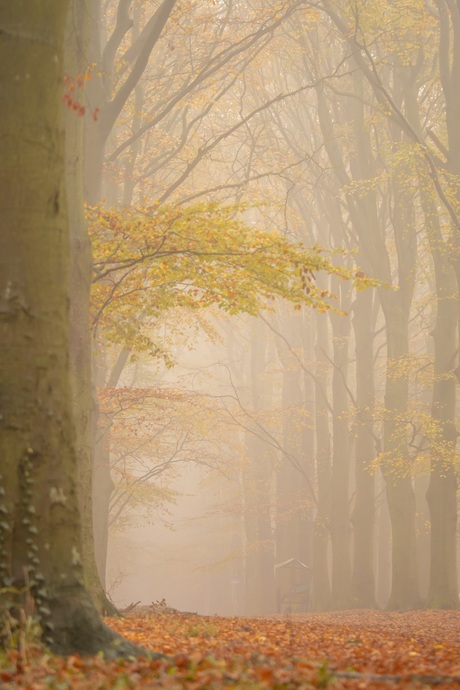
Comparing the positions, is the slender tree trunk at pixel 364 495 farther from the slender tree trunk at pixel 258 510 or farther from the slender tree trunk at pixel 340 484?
the slender tree trunk at pixel 258 510

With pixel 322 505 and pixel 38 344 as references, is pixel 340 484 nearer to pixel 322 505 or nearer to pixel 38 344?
pixel 322 505

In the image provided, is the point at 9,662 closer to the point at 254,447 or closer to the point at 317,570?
the point at 317,570

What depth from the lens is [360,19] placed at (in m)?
16.8

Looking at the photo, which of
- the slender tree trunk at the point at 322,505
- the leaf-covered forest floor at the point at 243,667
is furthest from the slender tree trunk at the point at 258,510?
the leaf-covered forest floor at the point at 243,667

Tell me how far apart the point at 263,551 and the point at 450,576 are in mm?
14442

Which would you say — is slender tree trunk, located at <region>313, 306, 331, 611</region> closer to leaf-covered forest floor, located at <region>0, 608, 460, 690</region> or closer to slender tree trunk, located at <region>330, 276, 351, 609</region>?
slender tree trunk, located at <region>330, 276, 351, 609</region>

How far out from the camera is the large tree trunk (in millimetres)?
5254

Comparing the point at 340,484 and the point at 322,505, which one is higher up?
the point at 340,484

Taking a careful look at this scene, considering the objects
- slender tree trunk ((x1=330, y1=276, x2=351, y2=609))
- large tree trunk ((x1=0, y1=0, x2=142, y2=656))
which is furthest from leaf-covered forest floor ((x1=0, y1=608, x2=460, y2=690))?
slender tree trunk ((x1=330, y1=276, x2=351, y2=609))

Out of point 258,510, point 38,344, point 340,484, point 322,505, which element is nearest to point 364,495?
point 340,484

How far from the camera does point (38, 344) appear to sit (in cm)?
551

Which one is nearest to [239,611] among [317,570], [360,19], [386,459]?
[317,570]

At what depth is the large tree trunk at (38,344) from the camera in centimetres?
525

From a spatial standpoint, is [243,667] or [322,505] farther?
[322,505]
